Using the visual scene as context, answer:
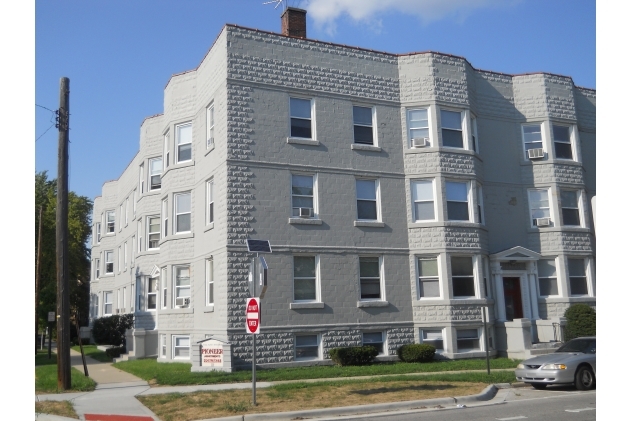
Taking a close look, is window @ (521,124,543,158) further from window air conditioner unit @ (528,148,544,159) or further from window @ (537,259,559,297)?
window @ (537,259,559,297)

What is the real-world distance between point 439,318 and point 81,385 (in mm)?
12087

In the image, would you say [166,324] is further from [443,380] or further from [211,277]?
[443,380]

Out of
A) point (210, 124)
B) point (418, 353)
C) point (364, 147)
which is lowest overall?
point (418, 353)

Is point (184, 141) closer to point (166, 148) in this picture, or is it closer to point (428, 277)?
point (166, 148)

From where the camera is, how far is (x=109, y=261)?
42219mm

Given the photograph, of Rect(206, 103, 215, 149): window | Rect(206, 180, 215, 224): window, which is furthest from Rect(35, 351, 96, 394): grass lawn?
Rect(206, 103, 215, 149): window

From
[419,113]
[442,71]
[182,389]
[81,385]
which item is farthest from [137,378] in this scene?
[442,71]

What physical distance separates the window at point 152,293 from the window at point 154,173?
4432 millimetres

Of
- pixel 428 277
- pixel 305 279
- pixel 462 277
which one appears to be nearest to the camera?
pixel 305 279

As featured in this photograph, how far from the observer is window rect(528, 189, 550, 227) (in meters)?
25.4

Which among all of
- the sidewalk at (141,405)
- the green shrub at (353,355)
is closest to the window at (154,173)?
the sidewalk at (141,405)

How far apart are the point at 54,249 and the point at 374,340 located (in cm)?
2190

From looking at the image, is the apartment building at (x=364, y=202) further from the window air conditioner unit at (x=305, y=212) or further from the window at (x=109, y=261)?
the window at (x=109, y=261)

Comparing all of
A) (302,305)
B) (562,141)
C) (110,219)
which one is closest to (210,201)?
(302,305)
